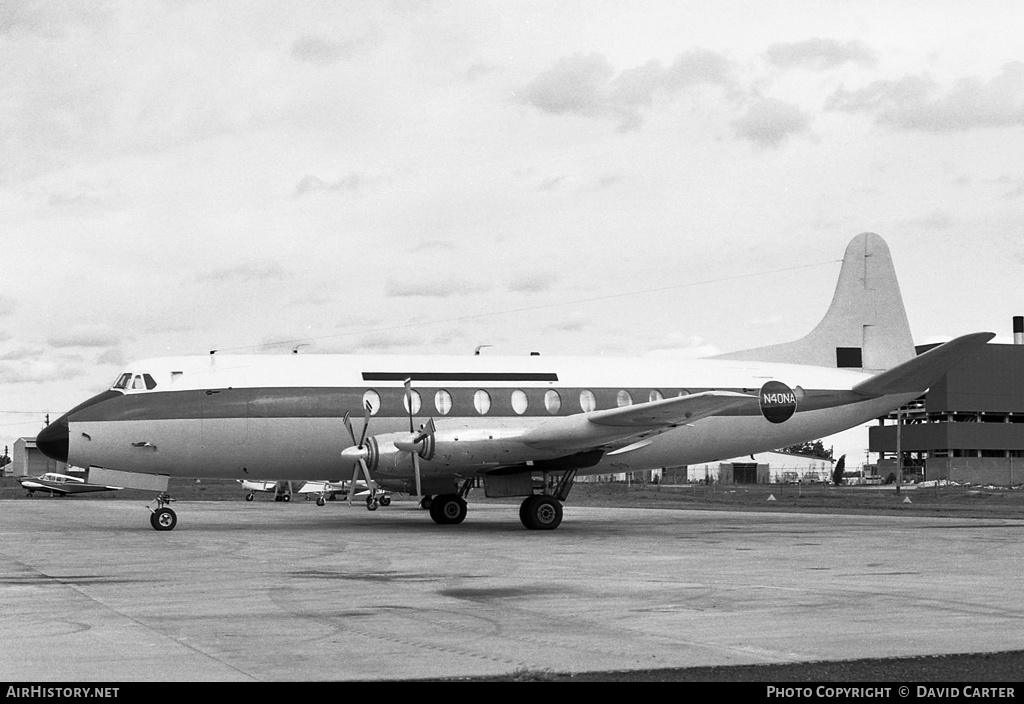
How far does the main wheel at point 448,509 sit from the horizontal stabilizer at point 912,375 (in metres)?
11.6

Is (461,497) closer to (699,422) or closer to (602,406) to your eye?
(602,406)

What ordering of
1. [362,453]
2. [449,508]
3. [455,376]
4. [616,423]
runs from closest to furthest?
1. [616,423]
2. [362,453]
3. [455,376]
4. [449,508]

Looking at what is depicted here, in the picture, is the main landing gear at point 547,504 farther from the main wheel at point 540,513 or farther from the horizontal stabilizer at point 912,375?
the horizontal stabilizer at point 912,375

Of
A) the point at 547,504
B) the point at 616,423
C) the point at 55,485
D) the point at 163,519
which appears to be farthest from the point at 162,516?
the point at 55,485

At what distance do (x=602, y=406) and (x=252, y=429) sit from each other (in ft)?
29.3

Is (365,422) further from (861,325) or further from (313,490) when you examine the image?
(313,490)

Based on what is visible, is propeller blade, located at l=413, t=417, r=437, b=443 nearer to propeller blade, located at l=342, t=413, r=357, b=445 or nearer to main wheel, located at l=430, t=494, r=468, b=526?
propeller blade, located at l=342, t=413, r=357, b=445

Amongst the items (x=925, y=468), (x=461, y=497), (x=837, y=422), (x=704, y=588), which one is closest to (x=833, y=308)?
(x=837, y=422)

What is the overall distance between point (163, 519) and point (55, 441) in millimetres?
3173

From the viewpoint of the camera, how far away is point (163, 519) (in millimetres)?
26969

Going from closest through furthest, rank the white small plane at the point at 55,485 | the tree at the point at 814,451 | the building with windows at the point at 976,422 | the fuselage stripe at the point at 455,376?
the fuselage stripe at the point at 455,376 < the white small plane at the point at 55,485 < the building with windows at the point at 976,422 < the tree at the point at 814,451

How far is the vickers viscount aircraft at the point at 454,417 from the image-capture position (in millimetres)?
25922

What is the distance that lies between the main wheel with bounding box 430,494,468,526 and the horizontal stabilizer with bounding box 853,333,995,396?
458 inches

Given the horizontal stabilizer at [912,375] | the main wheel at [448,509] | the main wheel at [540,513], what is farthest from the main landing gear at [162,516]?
the horizontal stabilizer at [912,375]
